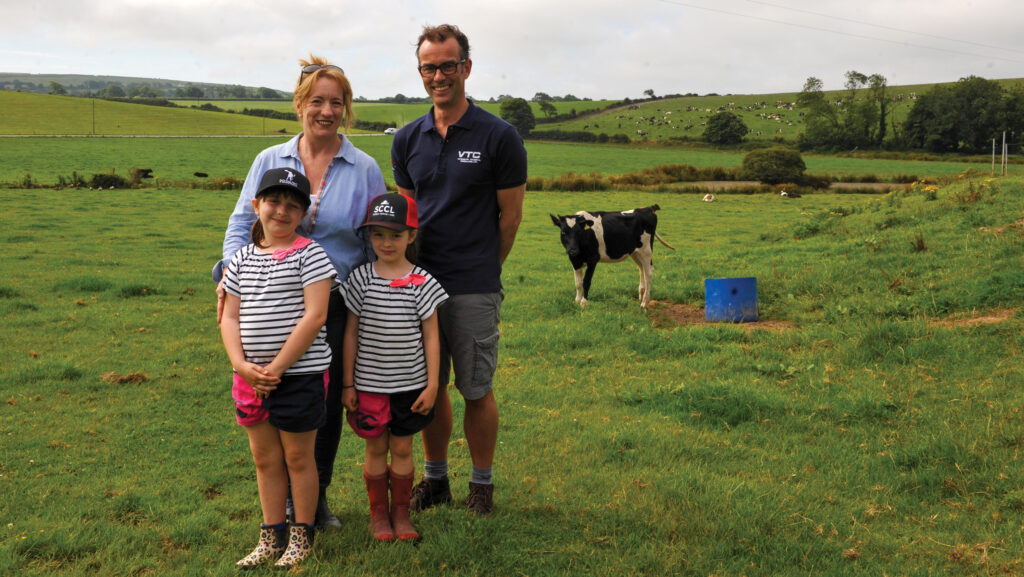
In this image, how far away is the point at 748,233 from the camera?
2308 cm

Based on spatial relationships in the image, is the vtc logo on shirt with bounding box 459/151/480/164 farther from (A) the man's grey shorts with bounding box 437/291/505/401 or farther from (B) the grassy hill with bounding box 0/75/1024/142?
(B) the grassy hill with bounding box 0/75/1024/142

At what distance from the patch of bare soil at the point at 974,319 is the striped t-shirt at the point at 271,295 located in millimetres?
7809

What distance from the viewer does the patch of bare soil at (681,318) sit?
10070 mm

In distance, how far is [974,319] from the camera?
28.7 ft

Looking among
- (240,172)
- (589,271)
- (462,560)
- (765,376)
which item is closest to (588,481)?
(462,560)

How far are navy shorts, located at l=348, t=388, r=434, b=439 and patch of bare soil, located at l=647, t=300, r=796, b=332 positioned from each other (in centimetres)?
684

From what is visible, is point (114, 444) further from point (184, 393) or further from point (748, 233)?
point (748, 233)

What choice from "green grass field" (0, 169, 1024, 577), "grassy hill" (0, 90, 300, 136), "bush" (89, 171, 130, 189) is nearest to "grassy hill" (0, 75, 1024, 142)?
"grassy hill" (0, 90, 300, 136)

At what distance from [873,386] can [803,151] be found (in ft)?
249

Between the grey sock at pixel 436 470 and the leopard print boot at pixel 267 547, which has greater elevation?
the grey sock at pixel 436 470

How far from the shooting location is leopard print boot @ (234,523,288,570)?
12.6 ft

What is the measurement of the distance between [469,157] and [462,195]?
0.23 metres

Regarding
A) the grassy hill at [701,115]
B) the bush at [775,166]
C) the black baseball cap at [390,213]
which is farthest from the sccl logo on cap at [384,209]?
the grassy hill at [701,115]

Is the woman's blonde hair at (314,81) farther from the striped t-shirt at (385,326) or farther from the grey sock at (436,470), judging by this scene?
the grey sock at (436,470)
